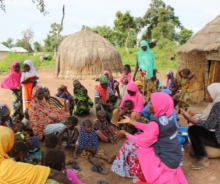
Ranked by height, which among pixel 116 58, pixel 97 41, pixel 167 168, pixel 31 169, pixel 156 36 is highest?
pixel 156 36

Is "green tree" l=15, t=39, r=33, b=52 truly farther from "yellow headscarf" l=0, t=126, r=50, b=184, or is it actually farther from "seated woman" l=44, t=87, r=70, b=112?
"yellow headscarf" l=0, t=126, r=50, b=184

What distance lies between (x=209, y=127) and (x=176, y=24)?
1198 inches

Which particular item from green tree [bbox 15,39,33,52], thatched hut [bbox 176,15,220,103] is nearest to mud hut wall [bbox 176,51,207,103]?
thatched hut [bbox 176,15,220,103]

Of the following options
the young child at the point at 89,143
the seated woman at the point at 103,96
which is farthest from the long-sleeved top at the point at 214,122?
the seated woman at the point at 103,96

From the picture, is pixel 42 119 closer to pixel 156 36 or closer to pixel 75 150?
pixel 75 150

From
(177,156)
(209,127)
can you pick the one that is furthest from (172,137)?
(209,127)

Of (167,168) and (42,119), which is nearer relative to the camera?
(167,168)

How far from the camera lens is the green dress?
6.29 metres

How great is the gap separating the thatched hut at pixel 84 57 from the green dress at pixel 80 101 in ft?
26.4

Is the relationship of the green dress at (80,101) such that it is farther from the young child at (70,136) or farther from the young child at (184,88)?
the young child at (184,88)

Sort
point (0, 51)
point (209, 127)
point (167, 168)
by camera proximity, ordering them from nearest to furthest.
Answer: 1. point (167, 168)
2. point (209, 127)
3. point (0, 51)

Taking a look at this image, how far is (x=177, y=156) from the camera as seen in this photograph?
120 inches

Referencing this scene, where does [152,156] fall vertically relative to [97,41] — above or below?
below

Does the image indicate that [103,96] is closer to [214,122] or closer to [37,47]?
[214,122]
